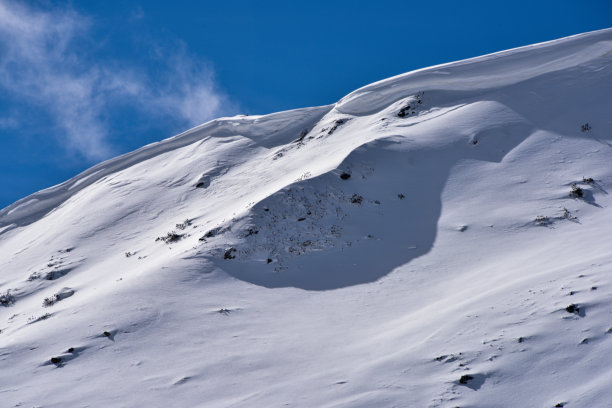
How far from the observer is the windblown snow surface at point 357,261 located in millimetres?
10109

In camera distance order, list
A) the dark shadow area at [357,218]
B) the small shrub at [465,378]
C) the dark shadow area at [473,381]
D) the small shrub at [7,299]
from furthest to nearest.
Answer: the small shrub at [7,299] < the dark shadow area at [357,218] < the small shrub at [465,378] < the dark shadow area at [473,381]

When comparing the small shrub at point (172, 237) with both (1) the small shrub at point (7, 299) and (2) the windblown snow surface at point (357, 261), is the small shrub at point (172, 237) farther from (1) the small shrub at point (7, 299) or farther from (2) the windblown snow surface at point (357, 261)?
(1) the small shrub at point (7, 299)

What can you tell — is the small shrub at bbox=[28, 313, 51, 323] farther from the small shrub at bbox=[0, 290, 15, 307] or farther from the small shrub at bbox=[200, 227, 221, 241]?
the small shrub at bbox=[200, 227, 221, 241]

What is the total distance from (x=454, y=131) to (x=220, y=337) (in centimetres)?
1316

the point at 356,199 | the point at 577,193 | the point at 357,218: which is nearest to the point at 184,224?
the point at 356,199

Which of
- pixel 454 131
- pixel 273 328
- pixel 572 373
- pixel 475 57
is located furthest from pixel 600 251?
pixel 475 57

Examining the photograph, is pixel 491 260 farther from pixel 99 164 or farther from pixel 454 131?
pixel 99 164

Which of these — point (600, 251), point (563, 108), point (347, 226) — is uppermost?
point (563, 108)

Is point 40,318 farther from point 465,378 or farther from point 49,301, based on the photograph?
point 465,378

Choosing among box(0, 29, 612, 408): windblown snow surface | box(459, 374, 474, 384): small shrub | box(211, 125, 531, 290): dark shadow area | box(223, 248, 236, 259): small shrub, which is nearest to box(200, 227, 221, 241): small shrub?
box(0, 29, 612, 408): windblown snow surface

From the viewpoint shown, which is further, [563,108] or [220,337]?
[563,108]

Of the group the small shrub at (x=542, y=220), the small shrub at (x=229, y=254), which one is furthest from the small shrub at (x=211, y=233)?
the small shrub at (x=542, y=220)

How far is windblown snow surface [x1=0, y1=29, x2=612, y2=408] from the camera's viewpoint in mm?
10109

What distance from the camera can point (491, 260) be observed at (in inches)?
579
